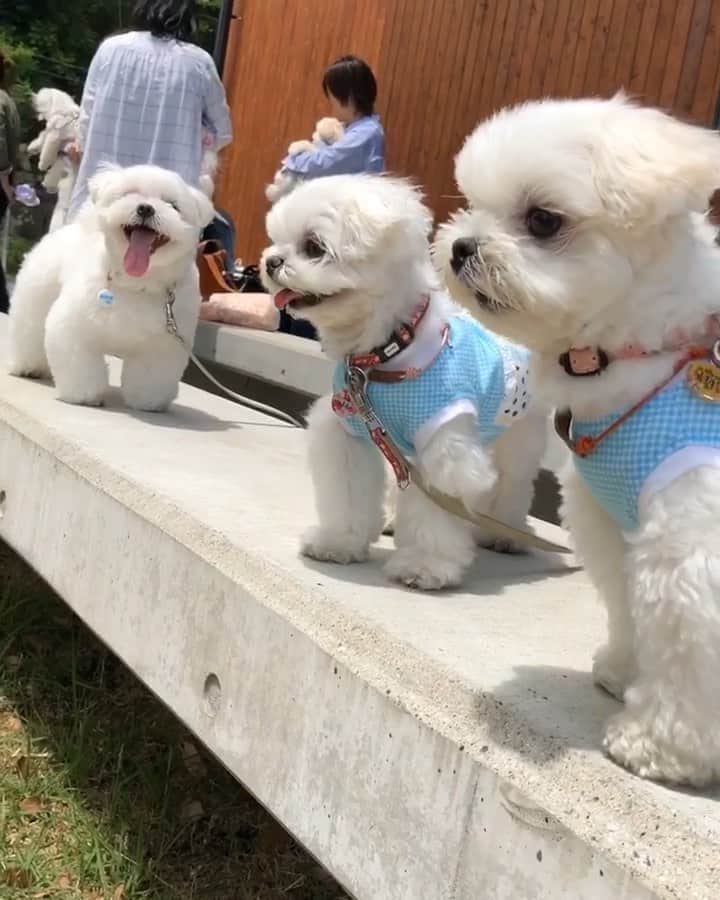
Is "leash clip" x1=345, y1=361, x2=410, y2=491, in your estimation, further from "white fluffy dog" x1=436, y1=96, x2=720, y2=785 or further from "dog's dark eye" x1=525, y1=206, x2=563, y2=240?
"dog's dark eye" x1=525, y1=206, x2=563, y2=240

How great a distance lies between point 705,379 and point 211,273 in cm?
514

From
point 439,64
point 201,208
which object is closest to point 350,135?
point 439,64

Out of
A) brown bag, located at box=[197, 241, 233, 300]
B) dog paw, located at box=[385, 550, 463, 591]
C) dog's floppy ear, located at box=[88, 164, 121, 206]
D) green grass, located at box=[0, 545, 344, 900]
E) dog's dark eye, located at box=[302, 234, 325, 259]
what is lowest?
green grass, located at box=[0, 545, 344, 900]

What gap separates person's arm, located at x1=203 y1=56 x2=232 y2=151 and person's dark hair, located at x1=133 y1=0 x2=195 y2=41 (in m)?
0.21

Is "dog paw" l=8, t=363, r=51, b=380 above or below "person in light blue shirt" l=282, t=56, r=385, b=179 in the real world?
below

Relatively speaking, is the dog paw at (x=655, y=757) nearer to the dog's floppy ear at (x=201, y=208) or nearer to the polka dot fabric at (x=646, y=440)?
the polka dot fabric at (x=646, y=440)

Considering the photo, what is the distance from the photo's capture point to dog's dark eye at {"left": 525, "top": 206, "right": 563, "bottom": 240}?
1.71m

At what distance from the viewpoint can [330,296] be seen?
2637 millimetres

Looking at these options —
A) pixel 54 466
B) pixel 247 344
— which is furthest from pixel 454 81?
pixel 54 466

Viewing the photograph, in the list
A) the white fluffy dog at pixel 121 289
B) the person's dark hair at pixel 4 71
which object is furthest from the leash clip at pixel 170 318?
the person's dark hair at pixel 4 71

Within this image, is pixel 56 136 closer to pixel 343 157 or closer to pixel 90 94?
pixel 90 94

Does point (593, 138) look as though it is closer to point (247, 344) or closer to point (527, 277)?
point (527, 277)

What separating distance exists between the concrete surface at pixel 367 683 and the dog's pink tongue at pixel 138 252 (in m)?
0.91

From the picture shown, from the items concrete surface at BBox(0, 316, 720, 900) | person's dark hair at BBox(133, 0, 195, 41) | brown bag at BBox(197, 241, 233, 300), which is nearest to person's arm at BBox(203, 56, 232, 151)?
person's dark hair at BBox(133, 0, 195, 41)
